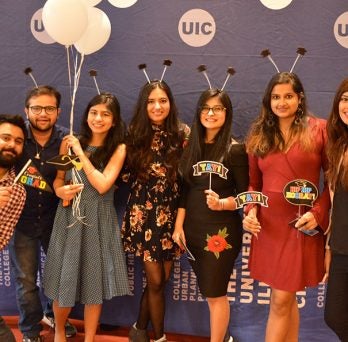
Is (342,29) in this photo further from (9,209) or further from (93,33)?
(9,209)

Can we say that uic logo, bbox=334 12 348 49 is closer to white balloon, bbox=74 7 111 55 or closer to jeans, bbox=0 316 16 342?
white balloon, bbox=74 7 111 55

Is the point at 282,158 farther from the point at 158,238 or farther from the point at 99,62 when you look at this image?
the point at 99,62

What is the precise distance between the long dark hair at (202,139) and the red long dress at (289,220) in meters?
0.25

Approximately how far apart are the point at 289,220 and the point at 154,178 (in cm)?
80

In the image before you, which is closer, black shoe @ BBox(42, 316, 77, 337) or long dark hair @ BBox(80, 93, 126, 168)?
long dark hair @ BBox(80, 93, 126, 168)

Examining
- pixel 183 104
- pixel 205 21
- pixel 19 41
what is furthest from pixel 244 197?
pixel 19 41

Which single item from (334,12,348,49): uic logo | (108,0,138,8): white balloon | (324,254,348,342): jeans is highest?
(108,0,138,8): white balloon

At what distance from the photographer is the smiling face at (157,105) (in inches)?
104

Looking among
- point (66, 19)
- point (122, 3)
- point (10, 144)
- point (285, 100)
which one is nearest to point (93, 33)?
point (66, 19)

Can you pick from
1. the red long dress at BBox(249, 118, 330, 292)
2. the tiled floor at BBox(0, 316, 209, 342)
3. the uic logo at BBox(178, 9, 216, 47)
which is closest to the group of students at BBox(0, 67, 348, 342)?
the red long dress at BBox(249, 118, 330, 292)

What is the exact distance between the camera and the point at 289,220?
7.68 ft

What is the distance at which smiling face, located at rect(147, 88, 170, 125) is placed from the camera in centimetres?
264

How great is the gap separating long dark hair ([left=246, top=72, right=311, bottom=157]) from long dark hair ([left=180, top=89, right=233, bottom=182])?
0.15m

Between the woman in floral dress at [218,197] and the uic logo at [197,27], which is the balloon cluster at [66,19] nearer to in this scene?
the uic logo at [197,27]
